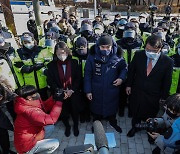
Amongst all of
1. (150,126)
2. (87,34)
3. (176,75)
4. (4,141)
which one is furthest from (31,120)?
(87,34)

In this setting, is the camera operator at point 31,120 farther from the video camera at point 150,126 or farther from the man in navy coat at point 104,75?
the video camera at point 150,126

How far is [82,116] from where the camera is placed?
4816 mm

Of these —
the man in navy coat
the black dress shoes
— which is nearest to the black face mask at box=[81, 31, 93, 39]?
the man in navy coat

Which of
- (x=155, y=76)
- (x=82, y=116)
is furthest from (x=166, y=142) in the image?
(x=82, y=116)

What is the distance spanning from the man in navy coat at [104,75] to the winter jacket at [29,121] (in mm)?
917

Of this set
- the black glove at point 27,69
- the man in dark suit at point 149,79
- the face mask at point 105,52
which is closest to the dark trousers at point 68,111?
the black glove at point 27,69

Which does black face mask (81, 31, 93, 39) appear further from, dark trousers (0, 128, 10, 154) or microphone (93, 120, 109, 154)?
microphone (93, 120, 109, 154)

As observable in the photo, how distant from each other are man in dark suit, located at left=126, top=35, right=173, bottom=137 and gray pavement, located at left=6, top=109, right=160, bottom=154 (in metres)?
Result: 0.39

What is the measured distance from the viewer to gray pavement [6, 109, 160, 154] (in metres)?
4.06

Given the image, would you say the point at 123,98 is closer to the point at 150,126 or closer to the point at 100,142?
the point at 150,126

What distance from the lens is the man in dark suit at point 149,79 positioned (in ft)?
11.6

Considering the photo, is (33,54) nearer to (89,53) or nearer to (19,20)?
(89,53)

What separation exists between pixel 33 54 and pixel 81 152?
3.47 meters

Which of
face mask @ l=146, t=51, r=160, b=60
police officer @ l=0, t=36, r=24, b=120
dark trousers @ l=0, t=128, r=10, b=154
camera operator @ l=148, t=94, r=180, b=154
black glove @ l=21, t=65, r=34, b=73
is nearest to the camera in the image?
camera operator @ l=148, t=94, r=180, b=154
